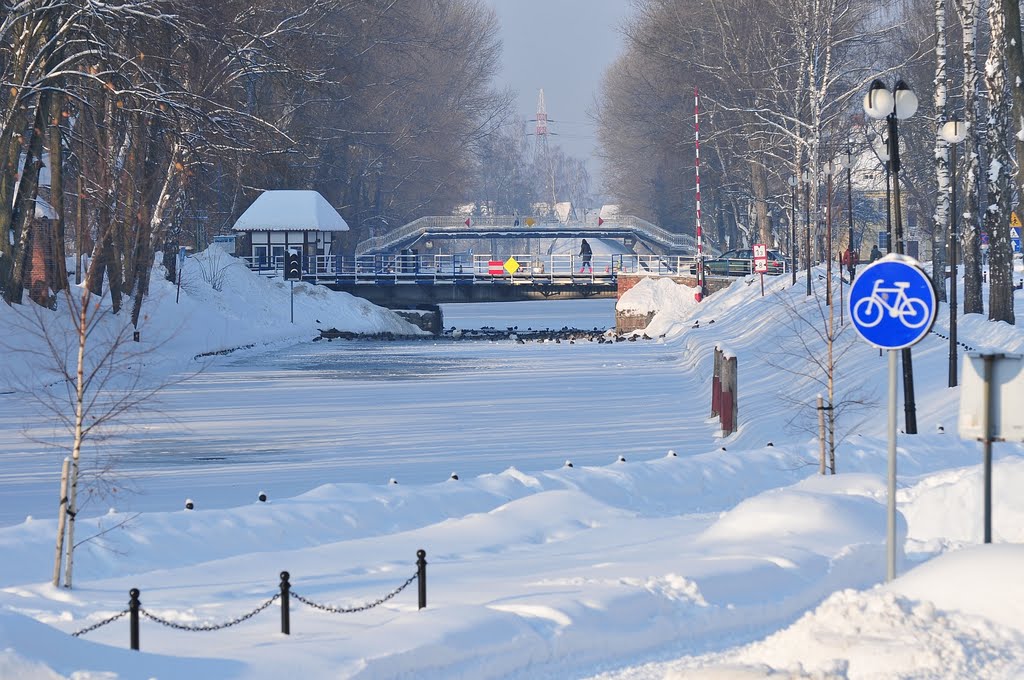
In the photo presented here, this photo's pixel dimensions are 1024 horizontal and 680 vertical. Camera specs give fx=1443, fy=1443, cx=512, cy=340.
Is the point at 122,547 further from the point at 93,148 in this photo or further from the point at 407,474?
the point at 93,148

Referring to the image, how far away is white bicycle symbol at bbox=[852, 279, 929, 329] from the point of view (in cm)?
→ 931

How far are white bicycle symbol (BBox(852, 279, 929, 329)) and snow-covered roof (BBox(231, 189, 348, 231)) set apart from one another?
191 feet

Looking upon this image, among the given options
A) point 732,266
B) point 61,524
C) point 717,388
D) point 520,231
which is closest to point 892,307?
point 61,524

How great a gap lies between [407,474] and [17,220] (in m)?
19.8

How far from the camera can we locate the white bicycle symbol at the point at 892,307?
367 inches

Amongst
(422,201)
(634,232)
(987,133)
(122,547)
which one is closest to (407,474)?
(122,547)

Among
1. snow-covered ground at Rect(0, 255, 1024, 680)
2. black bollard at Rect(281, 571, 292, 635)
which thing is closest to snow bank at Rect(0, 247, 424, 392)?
snow-covered ground at Rect(0, 255, 1024, 680)

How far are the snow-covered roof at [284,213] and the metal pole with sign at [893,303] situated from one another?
5833 cm

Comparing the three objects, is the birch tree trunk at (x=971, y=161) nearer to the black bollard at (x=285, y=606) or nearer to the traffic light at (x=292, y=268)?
the black bollard at (x=285, y=606)

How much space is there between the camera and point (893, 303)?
9.45 metres

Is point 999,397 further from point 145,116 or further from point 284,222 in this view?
point 284,222

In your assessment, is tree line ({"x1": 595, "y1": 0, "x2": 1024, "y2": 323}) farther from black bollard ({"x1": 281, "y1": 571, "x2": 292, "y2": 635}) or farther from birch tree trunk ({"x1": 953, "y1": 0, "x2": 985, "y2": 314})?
black bollard ({"x1": 281, "y1": 571, "x2": 292, "y2": 635})

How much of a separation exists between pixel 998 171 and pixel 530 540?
18352mm

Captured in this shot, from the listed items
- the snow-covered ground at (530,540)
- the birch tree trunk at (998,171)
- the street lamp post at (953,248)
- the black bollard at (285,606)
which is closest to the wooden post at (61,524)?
the snow-covered ground at (530,540)
